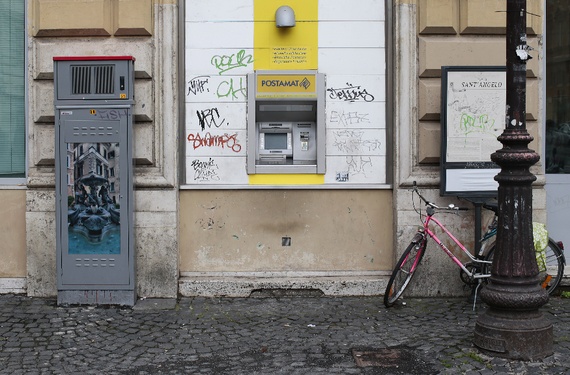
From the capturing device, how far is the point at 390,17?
739 centimetres

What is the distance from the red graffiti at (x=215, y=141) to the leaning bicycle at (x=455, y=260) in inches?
71.7

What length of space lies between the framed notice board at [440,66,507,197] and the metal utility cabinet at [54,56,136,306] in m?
3.00

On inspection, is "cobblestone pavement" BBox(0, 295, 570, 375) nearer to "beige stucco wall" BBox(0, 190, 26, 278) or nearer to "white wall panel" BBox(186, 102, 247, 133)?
"beige stucco wall" BBox(0, 190, 26, 278)

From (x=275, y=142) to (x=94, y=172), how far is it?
1798 mm

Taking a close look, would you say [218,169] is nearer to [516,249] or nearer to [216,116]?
[216,116]

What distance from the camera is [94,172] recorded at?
6945 millimetres

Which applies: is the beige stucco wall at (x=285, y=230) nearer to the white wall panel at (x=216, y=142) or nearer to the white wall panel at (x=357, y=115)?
the white wall panel at (x=216, y=142)

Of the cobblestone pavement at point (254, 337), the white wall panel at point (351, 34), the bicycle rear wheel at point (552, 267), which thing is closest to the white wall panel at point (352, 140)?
the white wall panel at point (351, 34)

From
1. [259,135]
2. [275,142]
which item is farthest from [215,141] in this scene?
[275,142]

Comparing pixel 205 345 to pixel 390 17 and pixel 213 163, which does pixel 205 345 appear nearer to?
pixel 213 163

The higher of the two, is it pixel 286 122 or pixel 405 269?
pixel 286 122

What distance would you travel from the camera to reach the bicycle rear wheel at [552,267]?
7160 millimetres

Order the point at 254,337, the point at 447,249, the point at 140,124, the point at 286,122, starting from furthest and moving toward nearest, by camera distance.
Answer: the point at 286,122, the point at 140,124, the point at 447,249, the point at 254,337

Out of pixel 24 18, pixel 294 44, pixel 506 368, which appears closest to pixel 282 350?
pixel 506 368
